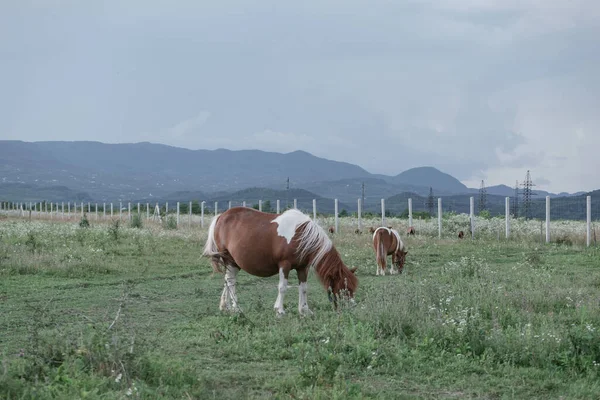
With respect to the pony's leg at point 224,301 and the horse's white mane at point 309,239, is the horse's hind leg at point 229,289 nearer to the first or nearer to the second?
the pony's leg at point 224,301

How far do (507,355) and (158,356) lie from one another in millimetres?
3690

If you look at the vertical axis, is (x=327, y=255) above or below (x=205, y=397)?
above

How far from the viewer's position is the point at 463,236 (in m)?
26.0

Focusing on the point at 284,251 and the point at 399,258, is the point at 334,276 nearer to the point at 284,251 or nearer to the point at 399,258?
the point at 284,251

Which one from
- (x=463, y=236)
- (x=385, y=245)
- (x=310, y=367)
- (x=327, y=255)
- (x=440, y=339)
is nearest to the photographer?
(x=310, y=367)

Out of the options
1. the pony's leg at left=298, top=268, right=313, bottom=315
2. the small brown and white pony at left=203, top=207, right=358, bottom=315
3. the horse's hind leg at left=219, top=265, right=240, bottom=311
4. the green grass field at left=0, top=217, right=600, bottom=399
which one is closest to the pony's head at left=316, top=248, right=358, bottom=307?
the small brown and white pony at left=203, top=207, right=358, bottom=315

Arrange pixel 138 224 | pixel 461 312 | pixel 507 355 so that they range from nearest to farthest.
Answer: pixel 507 355 → pixel 461 312 → pixel 138 224

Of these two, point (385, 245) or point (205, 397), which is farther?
point (385, 245)

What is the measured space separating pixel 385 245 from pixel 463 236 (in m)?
10.1

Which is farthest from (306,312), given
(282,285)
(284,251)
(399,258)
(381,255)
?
(399,258)

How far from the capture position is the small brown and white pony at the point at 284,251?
10.2 metres

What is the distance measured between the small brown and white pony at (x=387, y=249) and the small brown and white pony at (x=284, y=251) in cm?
630

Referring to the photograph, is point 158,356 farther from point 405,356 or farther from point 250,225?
point 250,225

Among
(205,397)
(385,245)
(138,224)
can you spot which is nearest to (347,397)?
(205,397)
